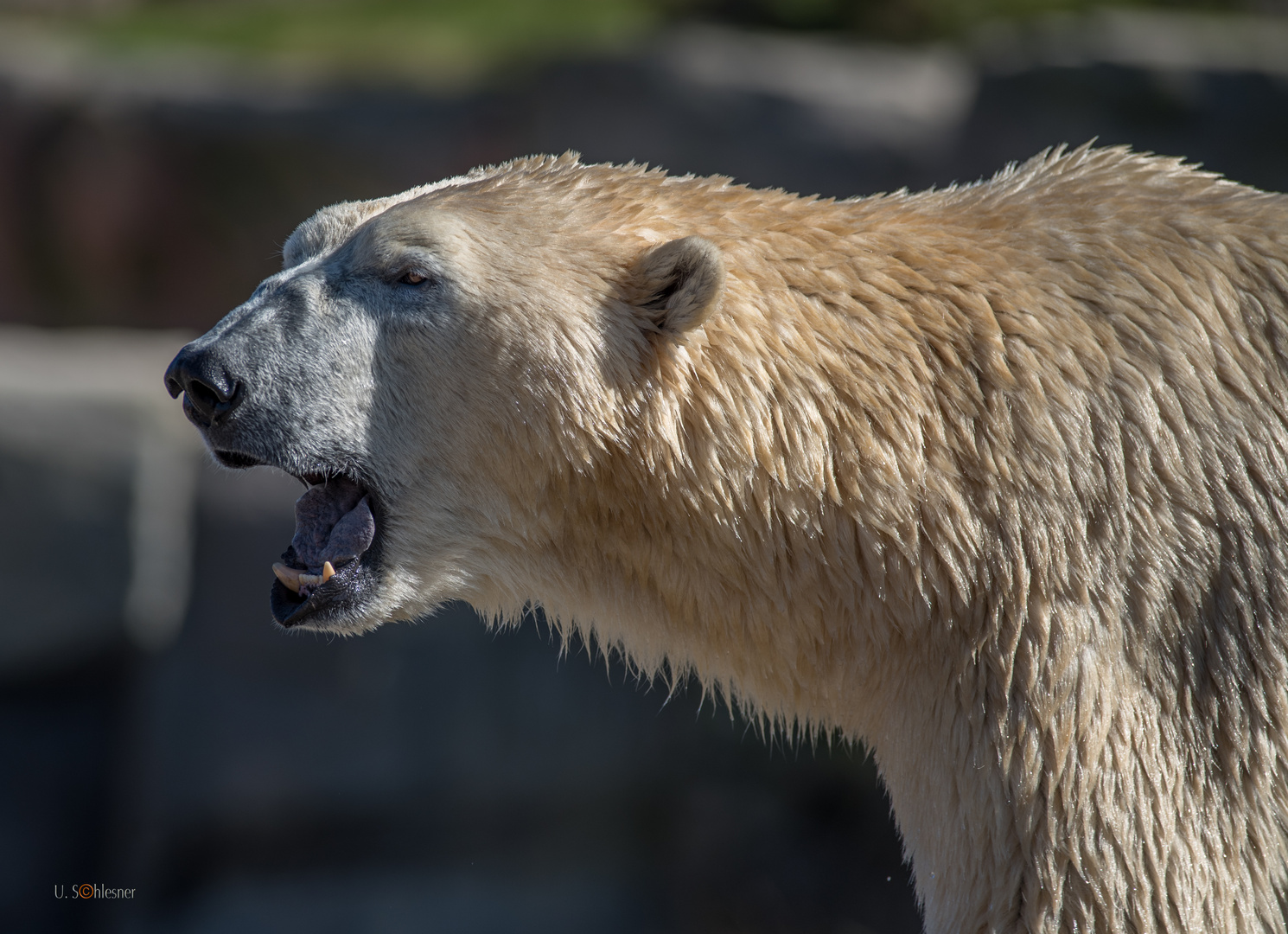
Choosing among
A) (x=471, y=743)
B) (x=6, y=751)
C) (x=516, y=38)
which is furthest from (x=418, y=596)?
(x=516, y=38)

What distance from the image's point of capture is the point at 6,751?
5398 millimetres

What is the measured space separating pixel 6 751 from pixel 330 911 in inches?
61.2

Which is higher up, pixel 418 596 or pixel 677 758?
pixel 677 758

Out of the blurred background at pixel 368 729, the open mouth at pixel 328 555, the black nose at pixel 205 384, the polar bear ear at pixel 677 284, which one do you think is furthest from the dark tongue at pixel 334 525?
the blurred background at pixel 368 729

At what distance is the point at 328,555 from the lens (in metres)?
2.37

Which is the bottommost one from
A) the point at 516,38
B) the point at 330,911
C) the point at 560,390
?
the point at 330,911

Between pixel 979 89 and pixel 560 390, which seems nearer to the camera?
pixel 560 390

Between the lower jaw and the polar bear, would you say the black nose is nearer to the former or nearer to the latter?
the polar bear

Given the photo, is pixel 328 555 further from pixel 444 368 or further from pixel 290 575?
pixel 444 368

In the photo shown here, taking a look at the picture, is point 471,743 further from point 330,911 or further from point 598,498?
point 598,498

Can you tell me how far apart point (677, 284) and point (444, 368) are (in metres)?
0.44

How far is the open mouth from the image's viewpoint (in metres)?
2.32

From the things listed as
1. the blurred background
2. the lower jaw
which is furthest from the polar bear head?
the blurred background

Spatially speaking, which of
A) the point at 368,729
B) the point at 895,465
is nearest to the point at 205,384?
the point at 895,465
